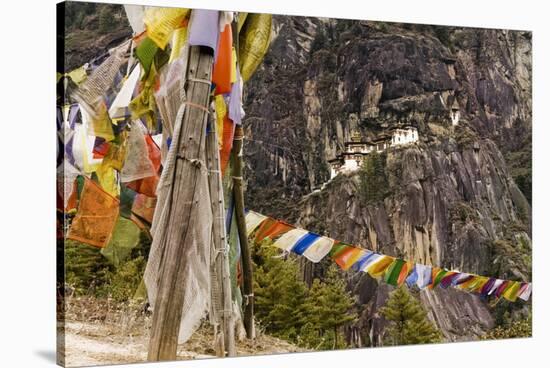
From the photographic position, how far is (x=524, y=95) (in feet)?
36.3

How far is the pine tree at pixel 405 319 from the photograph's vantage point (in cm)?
1022

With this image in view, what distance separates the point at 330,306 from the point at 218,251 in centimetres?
123

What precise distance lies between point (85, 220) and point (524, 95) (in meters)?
4.55

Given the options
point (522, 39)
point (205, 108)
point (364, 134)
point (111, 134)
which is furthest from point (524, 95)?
point (111, 134)

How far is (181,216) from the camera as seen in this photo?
9.07 meters

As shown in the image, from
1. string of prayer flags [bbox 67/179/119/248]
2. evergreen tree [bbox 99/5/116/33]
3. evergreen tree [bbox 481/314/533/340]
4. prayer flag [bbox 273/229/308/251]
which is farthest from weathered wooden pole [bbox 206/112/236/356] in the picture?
evergreen tree [bbox 481/314/533/340]

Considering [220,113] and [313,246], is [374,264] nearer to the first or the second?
[313,246]

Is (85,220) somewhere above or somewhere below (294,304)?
above

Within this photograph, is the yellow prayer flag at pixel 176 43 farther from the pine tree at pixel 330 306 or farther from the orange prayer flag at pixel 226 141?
the pine tree at pixel 330 306

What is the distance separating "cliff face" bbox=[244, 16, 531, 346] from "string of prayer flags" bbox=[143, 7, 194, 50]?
0.88 metres

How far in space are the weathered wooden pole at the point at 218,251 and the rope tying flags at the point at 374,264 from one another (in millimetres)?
325

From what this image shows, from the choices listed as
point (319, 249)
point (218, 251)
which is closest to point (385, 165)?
point (319, 249)

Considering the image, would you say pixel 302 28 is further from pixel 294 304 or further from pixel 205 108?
pixel 294 304

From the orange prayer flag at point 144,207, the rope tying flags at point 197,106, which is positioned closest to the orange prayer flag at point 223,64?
the rope tying flags at point 197,106
